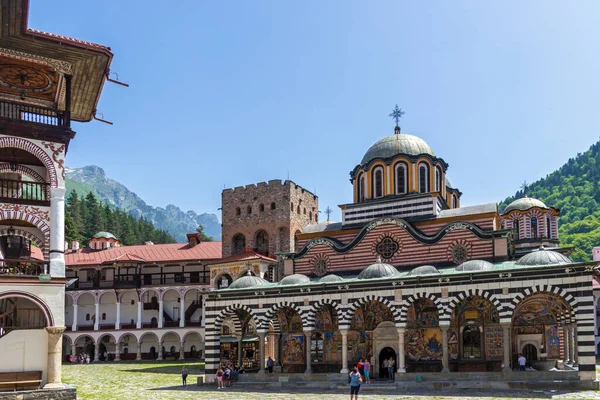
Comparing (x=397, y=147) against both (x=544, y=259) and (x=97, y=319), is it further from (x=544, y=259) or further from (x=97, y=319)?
(x=97, y=319)

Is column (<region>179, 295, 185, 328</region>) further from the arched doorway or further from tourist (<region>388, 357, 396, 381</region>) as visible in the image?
tourist (<region>388, 357, 396, 381</region>)

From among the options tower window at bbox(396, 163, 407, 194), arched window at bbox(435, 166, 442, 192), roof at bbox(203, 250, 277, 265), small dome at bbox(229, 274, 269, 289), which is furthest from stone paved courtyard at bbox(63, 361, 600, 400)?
arched window at bbox(435, 166, 442, 192)

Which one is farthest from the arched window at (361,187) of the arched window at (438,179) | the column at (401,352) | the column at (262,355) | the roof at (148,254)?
the roof at (148,254)

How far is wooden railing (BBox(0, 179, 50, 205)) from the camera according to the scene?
2336cm

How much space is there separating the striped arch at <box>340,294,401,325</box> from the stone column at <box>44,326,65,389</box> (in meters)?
12.6

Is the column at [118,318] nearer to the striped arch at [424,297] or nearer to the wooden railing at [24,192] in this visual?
the wooden railing at [24,192]

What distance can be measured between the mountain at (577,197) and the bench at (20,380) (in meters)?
82.1

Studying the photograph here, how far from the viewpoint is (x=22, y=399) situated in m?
21.1

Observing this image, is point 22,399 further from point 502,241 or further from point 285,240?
point 285,240

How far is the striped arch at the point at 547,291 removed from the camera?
25.6m

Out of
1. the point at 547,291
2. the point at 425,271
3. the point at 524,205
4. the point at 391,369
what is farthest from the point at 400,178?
the point at 524,205

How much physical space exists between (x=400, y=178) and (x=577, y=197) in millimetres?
89523

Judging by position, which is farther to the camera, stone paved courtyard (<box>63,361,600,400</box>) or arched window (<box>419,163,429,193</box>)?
arched window (<box>419,163,429,193</box>)

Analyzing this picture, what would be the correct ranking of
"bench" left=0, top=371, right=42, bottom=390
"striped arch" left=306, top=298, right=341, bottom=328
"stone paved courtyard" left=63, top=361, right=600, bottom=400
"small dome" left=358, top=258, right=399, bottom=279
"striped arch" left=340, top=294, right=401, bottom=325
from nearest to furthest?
"bench" left=0, top=371, right=42, bottom=390 → "stone paved courtyard" left=63, top=361, right=600, bottom=400 → "striped arch" left=340, top=294, right=401, bottom=325 → "small dome" left=358, top=258, right=399, bottom=279 → "striped arch" left=306, top=298, right=341, bottom=328
